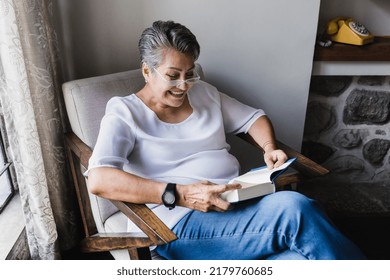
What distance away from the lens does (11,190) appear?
1.66 meters

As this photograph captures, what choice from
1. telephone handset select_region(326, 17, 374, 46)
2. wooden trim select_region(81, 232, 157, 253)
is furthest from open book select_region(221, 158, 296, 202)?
telephone handset select_region(326, 17, 374, 46)

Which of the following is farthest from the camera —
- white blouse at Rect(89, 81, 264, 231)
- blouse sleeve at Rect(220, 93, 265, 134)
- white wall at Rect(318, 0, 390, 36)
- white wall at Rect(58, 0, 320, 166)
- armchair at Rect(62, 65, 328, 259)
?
white wall at Rect(318, 0, 390, 36)

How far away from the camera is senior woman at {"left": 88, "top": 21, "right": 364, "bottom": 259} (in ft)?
4.08

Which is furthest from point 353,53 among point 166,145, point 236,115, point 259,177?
point 166,145

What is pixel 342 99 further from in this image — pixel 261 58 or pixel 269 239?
pixel 269 239

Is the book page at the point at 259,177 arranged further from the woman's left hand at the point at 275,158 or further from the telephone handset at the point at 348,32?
the telephone handset at the point at 348,32

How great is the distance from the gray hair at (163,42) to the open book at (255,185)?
447 millimetres

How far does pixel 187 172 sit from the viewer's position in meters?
1.46

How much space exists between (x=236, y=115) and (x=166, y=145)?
0.37 m

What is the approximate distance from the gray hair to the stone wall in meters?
0.97

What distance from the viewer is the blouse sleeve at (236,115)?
1662 millimetres

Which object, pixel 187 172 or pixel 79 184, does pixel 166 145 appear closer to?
pixel 187 172

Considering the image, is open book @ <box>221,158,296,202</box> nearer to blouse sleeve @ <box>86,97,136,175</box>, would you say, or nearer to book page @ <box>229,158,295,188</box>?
book page @ <box>229,158,295,188</box>

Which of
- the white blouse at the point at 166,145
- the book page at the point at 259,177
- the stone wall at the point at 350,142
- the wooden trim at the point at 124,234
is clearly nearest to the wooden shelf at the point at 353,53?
the stone wall at the point at 350,142
